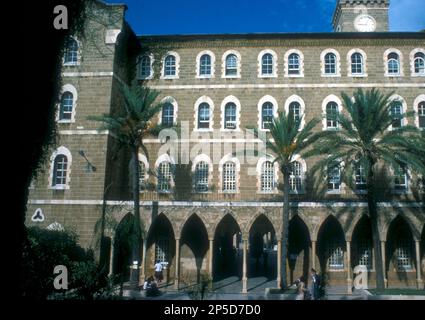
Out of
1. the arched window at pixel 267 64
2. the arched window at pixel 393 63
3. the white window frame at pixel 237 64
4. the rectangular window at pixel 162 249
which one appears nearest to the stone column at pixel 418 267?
the arched window at pixel 393 63

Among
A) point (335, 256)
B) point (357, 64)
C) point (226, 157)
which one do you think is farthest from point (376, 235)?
point (357, 64)

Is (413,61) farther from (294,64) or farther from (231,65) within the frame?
(231,65)

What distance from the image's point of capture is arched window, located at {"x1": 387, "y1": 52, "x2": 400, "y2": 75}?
26516 mm

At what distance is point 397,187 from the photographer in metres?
25.2

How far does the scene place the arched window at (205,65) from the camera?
1086 inches

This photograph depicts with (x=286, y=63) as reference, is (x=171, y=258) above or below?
below

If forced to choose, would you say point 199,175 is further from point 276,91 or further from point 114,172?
point 276,91

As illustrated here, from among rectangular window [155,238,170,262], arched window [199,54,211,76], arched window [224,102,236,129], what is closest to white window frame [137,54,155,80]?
arched window [199,54,211,76]

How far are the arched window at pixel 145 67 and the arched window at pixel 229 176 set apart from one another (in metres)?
8.77

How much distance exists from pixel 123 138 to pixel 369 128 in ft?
45.4

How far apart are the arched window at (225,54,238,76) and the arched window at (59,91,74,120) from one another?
10.7m

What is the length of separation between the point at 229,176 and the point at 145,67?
33.0 feet

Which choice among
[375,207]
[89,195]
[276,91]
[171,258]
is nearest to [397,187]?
[375,207]
